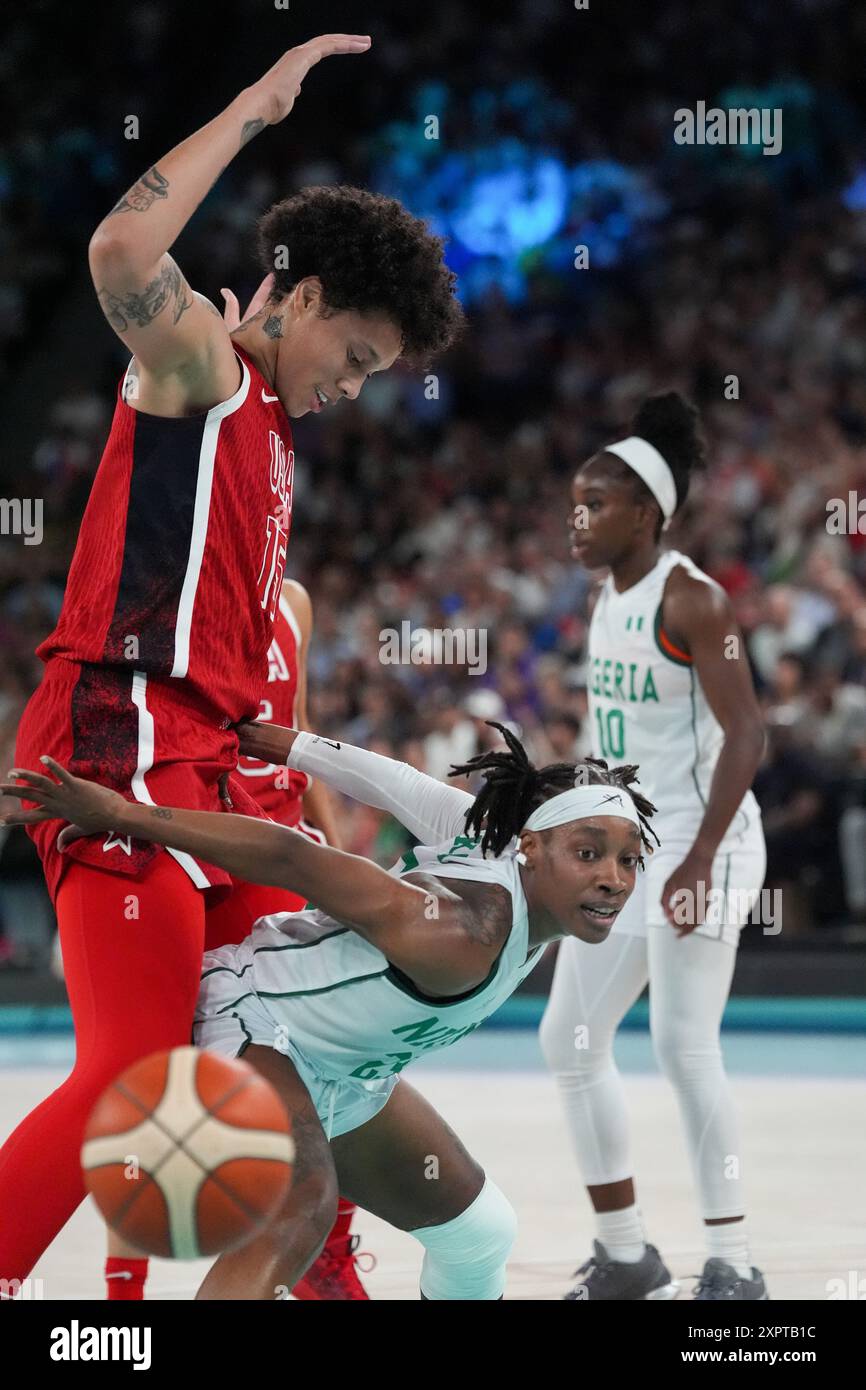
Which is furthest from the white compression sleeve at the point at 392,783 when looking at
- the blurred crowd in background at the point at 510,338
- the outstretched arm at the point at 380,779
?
the blurred crowd in background at the point at 510,338

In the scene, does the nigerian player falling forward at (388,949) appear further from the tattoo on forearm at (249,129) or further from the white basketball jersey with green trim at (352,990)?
the tattoo on forearm at (249,129)

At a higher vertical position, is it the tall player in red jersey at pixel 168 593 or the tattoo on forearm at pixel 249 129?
the tattoo on forearm at pixel 249 129

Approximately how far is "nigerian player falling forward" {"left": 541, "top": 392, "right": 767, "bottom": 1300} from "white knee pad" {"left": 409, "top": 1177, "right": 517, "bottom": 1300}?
0.99 m

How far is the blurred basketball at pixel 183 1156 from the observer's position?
2.79 meters

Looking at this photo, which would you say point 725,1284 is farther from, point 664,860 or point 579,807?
point 579,807

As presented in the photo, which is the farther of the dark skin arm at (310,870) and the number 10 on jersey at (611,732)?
the number 10 on jersey at (611,732)

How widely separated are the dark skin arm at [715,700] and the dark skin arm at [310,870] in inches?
67.0

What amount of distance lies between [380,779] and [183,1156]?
3.40ft

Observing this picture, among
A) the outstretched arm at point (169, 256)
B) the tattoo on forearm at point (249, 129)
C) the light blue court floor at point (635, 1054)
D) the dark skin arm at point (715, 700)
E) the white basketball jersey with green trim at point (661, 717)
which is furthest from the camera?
the light blue court floor at point (635, 1054)

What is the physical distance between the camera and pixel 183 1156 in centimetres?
279

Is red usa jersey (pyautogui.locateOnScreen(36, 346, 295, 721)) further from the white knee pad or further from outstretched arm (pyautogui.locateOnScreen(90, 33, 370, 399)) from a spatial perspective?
the white knee pad

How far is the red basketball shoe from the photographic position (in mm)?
3990
